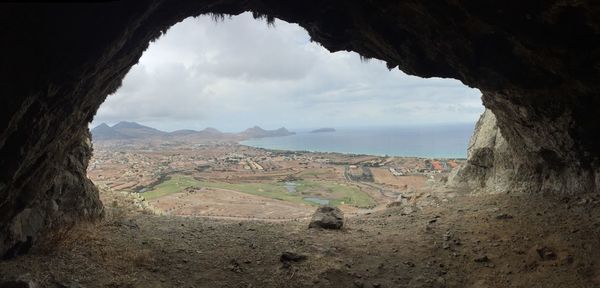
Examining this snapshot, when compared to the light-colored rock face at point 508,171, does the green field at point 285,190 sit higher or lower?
lower

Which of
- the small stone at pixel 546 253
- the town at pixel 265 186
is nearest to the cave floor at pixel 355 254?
the small stone at pixel 546 253

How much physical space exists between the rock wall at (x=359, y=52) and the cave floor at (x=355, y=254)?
1.17 metres

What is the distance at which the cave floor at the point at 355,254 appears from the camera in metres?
8.23

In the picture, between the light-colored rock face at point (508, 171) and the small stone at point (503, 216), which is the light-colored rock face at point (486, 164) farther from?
the small stone at point (503, 216)

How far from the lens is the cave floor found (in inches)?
324

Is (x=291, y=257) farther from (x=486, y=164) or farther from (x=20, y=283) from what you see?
(x=486, y=164)

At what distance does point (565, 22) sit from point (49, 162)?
11.7 meters

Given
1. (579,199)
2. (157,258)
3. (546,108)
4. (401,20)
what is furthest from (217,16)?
(579,199)

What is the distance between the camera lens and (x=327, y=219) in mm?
13578

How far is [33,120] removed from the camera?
7027 mm

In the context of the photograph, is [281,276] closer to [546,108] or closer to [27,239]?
[27,239]

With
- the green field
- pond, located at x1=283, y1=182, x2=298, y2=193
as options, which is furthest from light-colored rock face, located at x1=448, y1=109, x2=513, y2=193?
pond, located at x1=283, y1=182, x2=298, y2=193

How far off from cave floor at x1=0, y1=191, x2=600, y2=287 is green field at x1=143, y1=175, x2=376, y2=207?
18.4 meters

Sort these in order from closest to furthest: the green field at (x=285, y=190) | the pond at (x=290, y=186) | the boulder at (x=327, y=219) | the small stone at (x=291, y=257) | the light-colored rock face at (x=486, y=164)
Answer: the small stone at (x=291, y=257) → the boulder at (x=327, y=219) → the light-colored rock face at (x=486, y=164) → the green field at (x=285, y=190) → the pond at (x=290, y=186)
